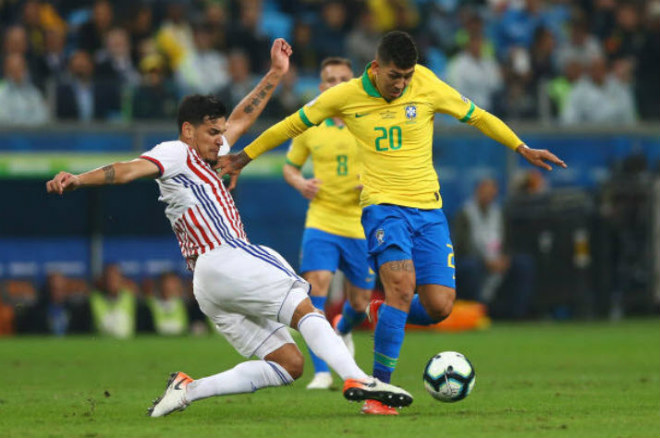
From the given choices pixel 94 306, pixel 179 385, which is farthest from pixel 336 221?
pixel 94 306

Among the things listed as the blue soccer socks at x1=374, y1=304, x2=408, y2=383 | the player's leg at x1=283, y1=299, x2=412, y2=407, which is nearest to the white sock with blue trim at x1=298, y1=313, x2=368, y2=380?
the player's leg at x1=283, y1=299, x2=412, y2=407

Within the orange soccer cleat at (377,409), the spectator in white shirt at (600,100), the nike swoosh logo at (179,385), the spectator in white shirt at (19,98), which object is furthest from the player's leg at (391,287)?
the spectator in white shirt at (600,100)

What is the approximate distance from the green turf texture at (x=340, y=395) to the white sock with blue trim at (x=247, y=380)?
0.21 metres

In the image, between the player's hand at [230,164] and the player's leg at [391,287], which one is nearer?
the player's hand at [230,164]

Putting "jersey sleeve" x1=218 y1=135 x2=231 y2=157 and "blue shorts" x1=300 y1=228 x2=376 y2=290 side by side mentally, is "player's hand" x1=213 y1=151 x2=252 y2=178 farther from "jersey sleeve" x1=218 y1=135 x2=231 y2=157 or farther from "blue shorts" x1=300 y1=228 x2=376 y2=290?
"blue shorts" x1=300 y1=228 x2=376 y2=290

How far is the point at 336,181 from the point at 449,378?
11.7ft

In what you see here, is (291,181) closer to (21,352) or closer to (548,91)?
(21,352)

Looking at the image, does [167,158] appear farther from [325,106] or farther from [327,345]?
[325,106]

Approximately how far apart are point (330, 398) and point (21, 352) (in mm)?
6557

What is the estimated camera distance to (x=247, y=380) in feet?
28.0

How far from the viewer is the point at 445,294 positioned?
965 centimetres

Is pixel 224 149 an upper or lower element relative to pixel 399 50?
lower

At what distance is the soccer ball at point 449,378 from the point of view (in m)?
8.97

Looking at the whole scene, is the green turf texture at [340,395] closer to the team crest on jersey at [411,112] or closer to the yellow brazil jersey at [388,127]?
the yellow brazil jersey at [388,127]
